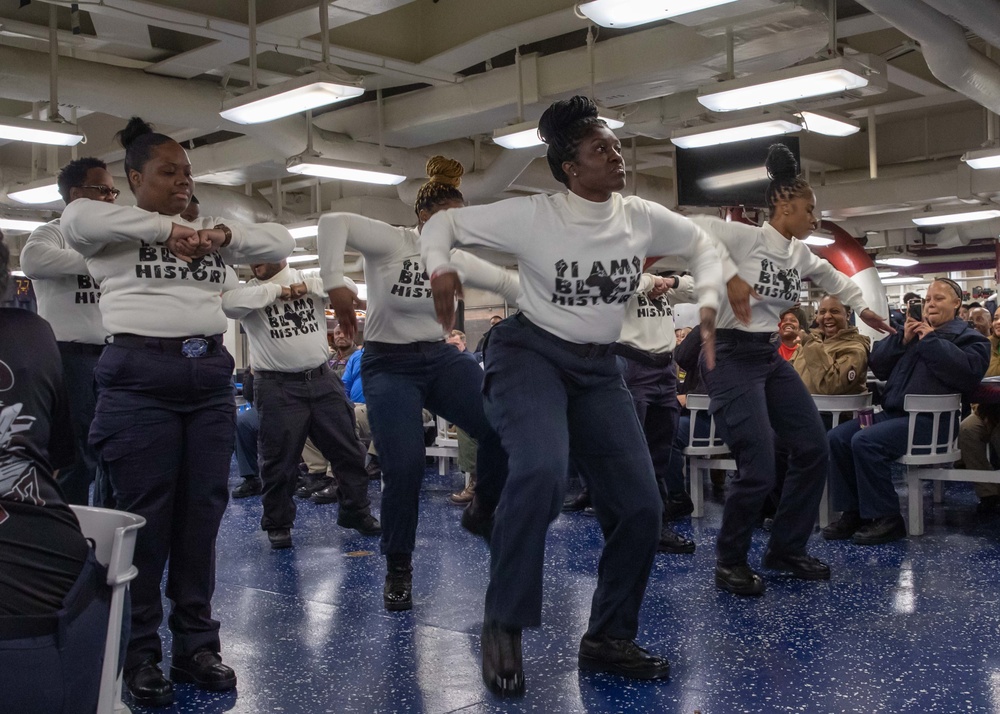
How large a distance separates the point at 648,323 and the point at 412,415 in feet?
5.82

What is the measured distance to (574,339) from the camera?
280 centimetres

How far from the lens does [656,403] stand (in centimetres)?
494

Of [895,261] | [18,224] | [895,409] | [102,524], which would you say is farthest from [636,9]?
[895,261]

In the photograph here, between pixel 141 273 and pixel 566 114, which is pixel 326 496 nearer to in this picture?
pixel 141 273

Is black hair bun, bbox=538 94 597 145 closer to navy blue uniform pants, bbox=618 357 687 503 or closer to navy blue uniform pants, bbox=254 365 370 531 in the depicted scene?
navy blue uniform pants, bbox=618 357 687 503

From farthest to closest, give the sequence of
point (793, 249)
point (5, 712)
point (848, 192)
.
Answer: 1. point (848, 192)
2. point (793, 249)
3. point (5, 712)

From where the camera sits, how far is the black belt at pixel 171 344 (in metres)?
2.76

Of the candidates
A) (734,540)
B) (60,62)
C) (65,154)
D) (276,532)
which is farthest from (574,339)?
(65,154)

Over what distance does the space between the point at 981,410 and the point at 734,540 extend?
2671mm

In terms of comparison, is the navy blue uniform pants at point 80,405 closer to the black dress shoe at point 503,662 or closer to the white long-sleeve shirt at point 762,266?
the black dress shoe at point 503,662

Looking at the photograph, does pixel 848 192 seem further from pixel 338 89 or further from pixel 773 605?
pixel 773 605

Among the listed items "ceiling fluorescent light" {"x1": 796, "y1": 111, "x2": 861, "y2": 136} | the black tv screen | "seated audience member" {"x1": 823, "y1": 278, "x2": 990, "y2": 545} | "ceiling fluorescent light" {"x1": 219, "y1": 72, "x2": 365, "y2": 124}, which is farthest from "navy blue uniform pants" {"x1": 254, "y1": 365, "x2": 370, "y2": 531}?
the black tv screen

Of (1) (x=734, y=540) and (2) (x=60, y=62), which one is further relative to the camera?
(2) (x=60, y=62)

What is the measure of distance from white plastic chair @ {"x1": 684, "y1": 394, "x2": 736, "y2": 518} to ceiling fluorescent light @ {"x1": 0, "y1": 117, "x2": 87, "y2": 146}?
5399 millimetres
